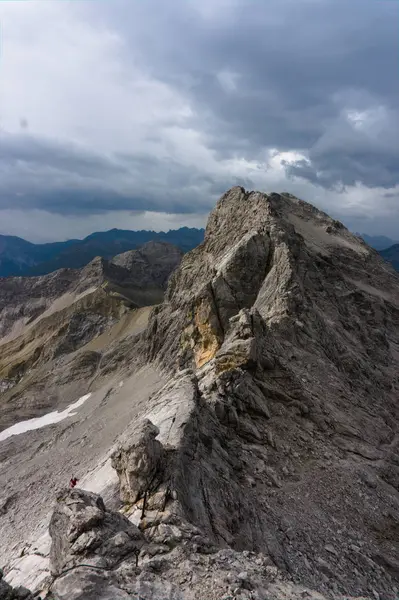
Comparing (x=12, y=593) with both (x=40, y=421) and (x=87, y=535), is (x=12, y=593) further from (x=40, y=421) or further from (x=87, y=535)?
(x=40, y=421)

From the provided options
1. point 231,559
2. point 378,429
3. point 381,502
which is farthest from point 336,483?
point 231,559

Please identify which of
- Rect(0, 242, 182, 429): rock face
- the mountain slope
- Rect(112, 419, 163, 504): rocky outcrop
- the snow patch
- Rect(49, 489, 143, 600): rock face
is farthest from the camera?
the mountain slope

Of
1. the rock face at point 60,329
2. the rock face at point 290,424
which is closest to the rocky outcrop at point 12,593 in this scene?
the rock face at point 290,424

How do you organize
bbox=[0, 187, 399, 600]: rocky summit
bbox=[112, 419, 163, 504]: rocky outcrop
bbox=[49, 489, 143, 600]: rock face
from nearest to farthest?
bbox=[49, 489, 143, 600]: rock face, bbox=[0, 187, 399, 600]: rocky summit, bbox=[112, 419, 163, 504]: rocky outcrop

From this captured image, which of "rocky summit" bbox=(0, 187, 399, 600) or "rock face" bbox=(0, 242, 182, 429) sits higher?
"rocky summit" bbox=(0, 187, 399, 600)

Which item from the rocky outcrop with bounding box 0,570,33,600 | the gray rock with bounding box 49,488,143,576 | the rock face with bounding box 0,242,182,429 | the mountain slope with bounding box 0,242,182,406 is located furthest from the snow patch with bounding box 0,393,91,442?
the rocky outcrop with bounding box 0,570,33,600

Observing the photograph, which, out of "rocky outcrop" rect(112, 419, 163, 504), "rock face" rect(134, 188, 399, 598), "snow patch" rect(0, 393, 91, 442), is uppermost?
"rocky outcrop" rect(112, 419, 163, 504)

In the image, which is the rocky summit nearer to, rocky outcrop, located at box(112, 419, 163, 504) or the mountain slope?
rocky outcrop, located at box(112, 419, 163, 504)

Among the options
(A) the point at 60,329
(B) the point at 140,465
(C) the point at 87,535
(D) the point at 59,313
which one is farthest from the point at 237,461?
(D) the point at 59,313
